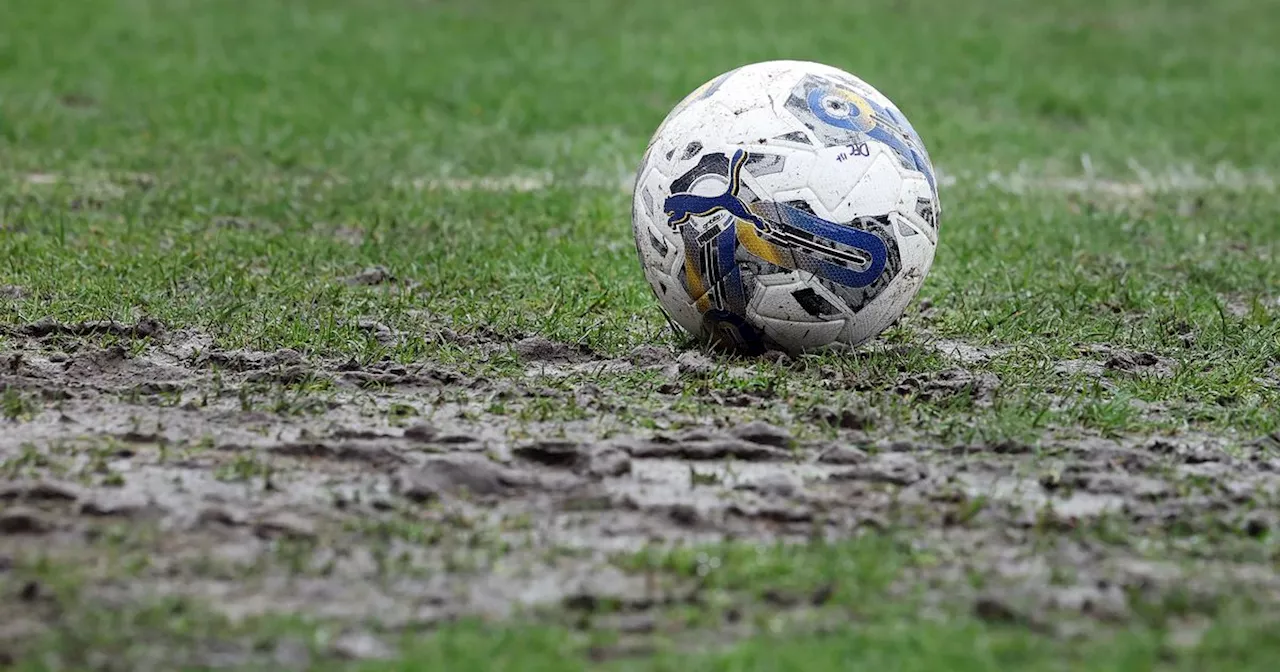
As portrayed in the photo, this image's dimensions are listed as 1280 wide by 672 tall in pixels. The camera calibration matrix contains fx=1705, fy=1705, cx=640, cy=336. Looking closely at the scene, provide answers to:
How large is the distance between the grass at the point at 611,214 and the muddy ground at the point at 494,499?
0.36 feet

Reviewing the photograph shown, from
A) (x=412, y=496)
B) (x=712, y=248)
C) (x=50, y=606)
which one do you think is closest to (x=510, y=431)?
(x=412, y=496)

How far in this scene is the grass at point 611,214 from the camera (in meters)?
5.35

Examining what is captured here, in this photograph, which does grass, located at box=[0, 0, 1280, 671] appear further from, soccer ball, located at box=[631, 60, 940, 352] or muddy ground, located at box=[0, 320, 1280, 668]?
soccer ball, located at box=[631, 60, 940, 352]

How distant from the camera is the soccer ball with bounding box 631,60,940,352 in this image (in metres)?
5.86

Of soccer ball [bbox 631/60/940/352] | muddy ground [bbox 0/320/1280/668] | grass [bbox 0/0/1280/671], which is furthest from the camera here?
soccer ball [bbox 631/60/940/352]

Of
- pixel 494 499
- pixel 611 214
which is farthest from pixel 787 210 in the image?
pixel 611 214

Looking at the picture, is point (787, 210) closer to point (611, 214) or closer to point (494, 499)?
point (494, 499)

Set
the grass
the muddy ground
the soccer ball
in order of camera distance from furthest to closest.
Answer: the soccer ball → the grass → the muddy ground

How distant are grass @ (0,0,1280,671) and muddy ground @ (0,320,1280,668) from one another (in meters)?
0.11

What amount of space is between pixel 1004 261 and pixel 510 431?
3.96 meters

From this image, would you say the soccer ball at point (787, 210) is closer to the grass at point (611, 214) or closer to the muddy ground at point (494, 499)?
the grass at point (611, 214)

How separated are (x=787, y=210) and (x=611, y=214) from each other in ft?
11.6

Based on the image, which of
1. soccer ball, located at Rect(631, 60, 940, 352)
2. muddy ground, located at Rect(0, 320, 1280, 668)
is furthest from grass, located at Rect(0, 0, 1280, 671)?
soccer ball, located at Rect(631, 60, 940, 352)

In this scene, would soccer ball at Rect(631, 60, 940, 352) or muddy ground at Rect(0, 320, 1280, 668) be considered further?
soccer ball at Rect(631, 60, 940, 352)
